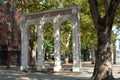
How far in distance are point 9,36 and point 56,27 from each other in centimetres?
3264

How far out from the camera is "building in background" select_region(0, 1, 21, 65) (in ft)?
207

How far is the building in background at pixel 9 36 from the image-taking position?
207ft

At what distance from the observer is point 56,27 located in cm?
3347

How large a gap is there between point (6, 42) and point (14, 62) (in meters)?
4.54

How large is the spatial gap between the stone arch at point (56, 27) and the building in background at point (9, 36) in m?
26.3

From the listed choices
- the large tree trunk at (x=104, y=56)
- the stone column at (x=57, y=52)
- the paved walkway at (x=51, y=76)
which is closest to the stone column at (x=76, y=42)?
the paved walkway at (x=51, y=76)

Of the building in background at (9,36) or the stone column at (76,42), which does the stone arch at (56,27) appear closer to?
the stone column at (76,42)

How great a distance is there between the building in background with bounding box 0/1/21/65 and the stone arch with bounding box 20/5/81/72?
86.3 ft

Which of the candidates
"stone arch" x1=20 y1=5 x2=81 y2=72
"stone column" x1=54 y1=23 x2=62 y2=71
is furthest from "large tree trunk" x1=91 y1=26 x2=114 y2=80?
"stone column" x1=54 y1=23 x2=62 y2=71

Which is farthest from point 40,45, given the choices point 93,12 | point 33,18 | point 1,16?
point 1,16

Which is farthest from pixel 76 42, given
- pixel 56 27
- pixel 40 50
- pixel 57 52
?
pixel 40 50

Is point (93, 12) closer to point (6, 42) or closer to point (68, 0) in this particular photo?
point (68, 0)

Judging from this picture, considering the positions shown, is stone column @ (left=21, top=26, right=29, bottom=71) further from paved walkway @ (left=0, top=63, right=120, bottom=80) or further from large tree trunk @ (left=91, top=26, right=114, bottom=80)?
large tree trunk @ (left=91, top=26, right=114, bottom=80)

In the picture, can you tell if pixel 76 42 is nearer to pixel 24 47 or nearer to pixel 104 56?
pixel 24 47
